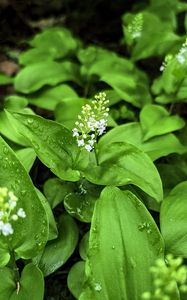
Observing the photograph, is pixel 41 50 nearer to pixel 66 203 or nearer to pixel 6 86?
pixel 6 86

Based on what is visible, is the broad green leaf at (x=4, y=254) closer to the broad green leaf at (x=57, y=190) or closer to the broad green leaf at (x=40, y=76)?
the broad green leaf at (x=57, y=190)

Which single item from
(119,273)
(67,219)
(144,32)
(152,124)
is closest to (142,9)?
(144,32)

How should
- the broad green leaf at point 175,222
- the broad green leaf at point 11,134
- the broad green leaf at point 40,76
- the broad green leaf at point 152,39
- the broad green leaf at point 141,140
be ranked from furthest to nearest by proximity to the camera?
the broad green leaf at point 152,39, the broad green leaf at point 40,76, the broad green leaf at point 11,134, the broad green leaf at point 141,140, the broad green leaf at point 175,222

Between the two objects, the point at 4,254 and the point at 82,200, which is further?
the point at 82,200

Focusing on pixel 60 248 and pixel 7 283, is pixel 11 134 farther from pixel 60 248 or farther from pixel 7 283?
pixel 7 283

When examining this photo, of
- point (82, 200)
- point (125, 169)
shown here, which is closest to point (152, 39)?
point (125, 169)

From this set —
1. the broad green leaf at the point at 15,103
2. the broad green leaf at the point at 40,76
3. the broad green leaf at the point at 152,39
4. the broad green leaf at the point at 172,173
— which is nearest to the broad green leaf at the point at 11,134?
the broad green leaf at the point at 15,103
